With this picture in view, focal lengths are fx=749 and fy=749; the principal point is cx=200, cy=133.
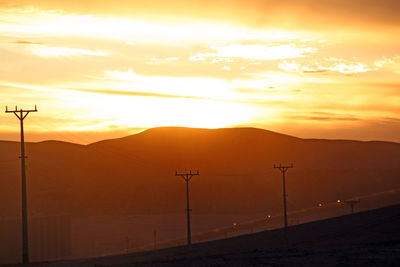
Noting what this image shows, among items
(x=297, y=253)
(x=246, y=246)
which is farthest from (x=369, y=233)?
(x=297, y=253)

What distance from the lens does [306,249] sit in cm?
4750

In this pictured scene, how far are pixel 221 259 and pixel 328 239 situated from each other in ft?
52.3

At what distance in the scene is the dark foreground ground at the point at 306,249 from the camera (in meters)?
37.9

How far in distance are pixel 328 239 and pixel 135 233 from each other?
352ft

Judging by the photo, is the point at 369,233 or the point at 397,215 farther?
the point at 397,215

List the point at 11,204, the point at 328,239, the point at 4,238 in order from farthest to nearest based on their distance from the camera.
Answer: the point at 11,204 → the point at 4,238 → the point at 328,239

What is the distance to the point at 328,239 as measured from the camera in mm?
56031

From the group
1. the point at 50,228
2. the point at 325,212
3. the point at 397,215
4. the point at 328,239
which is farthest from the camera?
the point at 325,212

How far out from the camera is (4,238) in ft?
369

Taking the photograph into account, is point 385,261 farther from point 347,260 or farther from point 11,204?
point 11,204

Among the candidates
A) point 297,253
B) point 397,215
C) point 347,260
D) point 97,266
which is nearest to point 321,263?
point 347,260

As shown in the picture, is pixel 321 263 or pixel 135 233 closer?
pixel 321 263

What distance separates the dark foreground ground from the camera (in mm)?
37906

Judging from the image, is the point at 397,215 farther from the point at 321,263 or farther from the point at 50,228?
the point at 50,228
